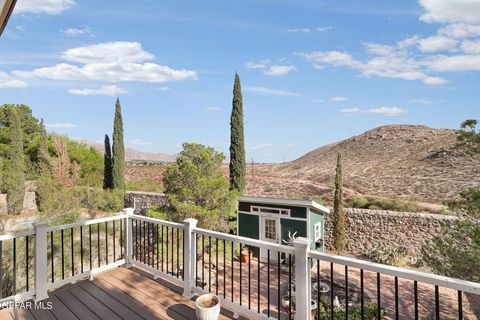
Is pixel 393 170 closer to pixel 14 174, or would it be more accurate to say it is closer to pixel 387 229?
pixel 387 229

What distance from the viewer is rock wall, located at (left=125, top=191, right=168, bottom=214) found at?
641 inches

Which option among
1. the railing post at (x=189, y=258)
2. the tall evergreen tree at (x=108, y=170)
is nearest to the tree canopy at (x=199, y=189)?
the railing post at (x=189, y=258)

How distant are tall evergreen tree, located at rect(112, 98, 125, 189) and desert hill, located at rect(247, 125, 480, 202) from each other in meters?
8.32

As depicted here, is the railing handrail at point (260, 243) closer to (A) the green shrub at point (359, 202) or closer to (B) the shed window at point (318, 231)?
(B) the shed window at point (318, 231)

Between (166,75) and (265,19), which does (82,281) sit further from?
(166,75)

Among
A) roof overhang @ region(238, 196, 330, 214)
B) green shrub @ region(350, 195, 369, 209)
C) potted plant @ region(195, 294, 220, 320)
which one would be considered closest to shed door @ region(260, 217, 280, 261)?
Result: roof overhang @ region(238, 196, 330, 214)

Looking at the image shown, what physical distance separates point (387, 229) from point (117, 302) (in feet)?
41.2

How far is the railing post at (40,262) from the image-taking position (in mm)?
3195

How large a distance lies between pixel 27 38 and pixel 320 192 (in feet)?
52.0

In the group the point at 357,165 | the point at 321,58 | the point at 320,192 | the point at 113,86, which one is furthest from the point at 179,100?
the point at 357,165

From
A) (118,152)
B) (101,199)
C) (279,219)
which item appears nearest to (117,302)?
(279,219)

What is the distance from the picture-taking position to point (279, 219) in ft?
35.6

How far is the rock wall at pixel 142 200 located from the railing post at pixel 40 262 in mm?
12799

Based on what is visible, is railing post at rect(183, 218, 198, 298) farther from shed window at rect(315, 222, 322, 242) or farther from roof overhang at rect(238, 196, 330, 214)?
shed window at rect(315, 222, 322, 242)
